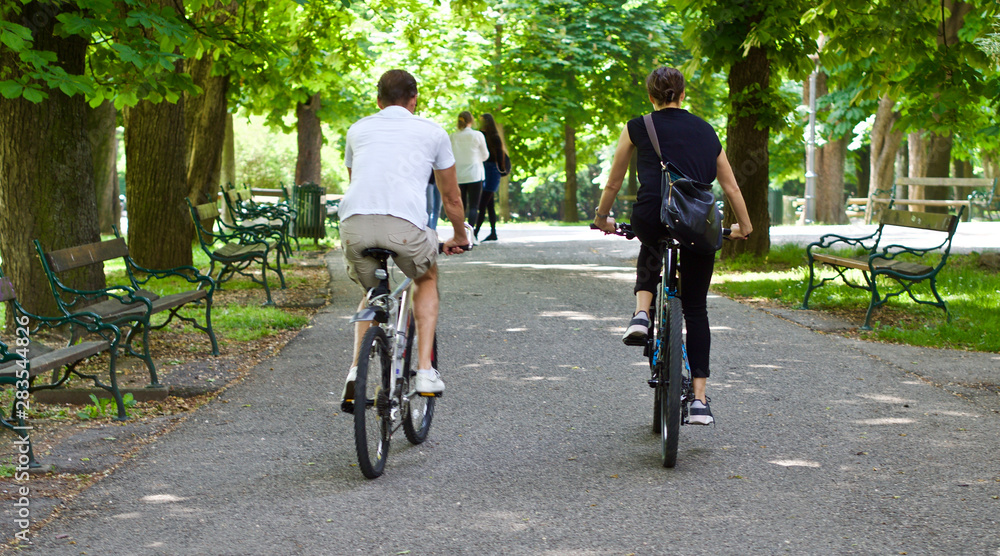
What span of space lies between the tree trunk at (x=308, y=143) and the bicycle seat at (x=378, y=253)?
1807 centimetres

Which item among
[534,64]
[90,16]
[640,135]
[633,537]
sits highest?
[534,64]

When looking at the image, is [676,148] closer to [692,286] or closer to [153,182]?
[692,286]

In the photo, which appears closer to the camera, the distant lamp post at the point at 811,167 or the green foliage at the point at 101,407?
the green foliage at the point at 101,407

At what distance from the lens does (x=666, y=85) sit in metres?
4.82

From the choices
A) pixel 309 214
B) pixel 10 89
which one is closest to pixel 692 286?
pixel 10 89

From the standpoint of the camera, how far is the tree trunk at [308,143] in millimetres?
22438

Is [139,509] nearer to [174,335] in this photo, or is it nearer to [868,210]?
[174,335]

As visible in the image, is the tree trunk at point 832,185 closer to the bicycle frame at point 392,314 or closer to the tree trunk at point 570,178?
the tree trunk at point 570,178

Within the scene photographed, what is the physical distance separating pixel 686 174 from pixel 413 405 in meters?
1.78

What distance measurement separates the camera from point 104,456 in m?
5.07

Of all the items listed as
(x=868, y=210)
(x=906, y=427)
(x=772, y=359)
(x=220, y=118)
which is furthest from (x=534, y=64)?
(x=906, y=427)

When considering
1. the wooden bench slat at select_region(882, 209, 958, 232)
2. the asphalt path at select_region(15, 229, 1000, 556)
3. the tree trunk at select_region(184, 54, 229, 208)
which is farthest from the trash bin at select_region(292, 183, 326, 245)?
the wooden bench slat at select_region(882, 209, 958, 232)

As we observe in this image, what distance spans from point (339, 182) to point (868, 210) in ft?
105

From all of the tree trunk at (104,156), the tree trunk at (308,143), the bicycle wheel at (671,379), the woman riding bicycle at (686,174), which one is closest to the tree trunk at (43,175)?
the woman riding bicycle at (686,174)
